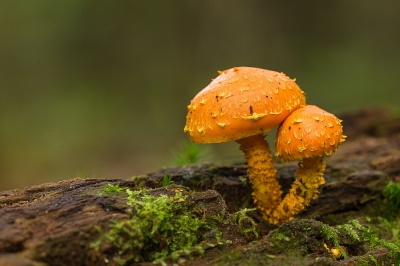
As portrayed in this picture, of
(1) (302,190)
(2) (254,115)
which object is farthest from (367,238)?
(2) (254,115)

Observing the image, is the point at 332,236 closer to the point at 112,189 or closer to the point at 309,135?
the point at 309,135

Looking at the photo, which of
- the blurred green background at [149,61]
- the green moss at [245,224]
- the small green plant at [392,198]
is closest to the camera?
the green moss at [245,224]

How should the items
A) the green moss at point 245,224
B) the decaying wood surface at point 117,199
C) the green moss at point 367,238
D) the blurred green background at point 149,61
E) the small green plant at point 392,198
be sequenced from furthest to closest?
the blurred green background at point 149,61
the small green plant at point 392,198
the green moss at point 367,238
the green moss at point 245,224
the decaying wood surface at point 117,199

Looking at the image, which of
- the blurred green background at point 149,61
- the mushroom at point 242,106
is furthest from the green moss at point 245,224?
the blurred green background at point 149,61

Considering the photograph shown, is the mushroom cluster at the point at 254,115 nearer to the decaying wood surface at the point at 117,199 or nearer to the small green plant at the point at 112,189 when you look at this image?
the decaying wood surface at the point at 117,199

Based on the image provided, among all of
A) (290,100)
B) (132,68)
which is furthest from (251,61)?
(290,100)
